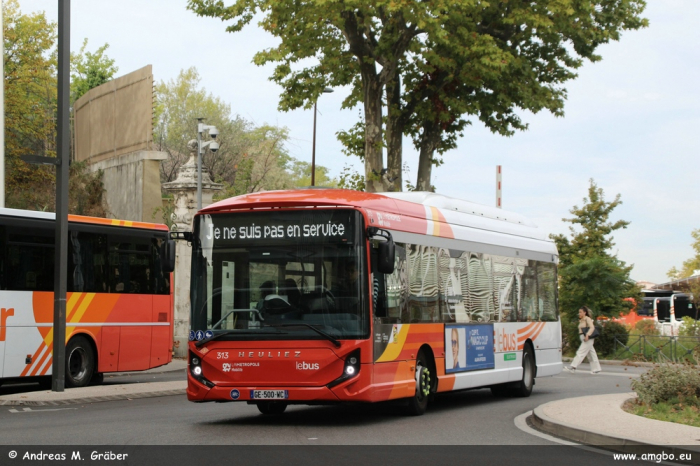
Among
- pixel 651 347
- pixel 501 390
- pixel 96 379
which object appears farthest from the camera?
pixel 651 347

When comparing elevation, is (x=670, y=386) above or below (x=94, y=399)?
above

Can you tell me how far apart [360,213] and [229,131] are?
53390 millimetres

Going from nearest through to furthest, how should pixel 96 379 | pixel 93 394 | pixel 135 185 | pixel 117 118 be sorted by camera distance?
pixel 93 394, pixel 96 379, pixel 135 185, pixel 117 118

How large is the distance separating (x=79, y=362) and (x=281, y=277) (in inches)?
356

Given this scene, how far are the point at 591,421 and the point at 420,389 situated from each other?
2875 millimetres

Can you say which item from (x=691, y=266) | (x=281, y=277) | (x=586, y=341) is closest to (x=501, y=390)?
(x=586, y=341)

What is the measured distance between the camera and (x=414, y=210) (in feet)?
51.3

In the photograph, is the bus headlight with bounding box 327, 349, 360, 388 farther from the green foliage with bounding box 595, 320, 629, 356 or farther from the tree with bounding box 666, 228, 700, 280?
the tree with bounding box 666, 228, 700, 280

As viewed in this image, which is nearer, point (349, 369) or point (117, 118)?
point (349, 369)

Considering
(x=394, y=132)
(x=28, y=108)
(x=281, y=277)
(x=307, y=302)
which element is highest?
(x=28, y=108)

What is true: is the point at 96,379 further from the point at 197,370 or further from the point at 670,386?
the point at 670,386

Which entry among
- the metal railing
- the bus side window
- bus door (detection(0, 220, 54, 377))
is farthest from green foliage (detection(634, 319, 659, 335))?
the bus side window

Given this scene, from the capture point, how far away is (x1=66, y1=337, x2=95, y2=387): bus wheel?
20.3m

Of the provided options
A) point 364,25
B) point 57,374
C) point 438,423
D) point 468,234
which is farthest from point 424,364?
point 364,25
